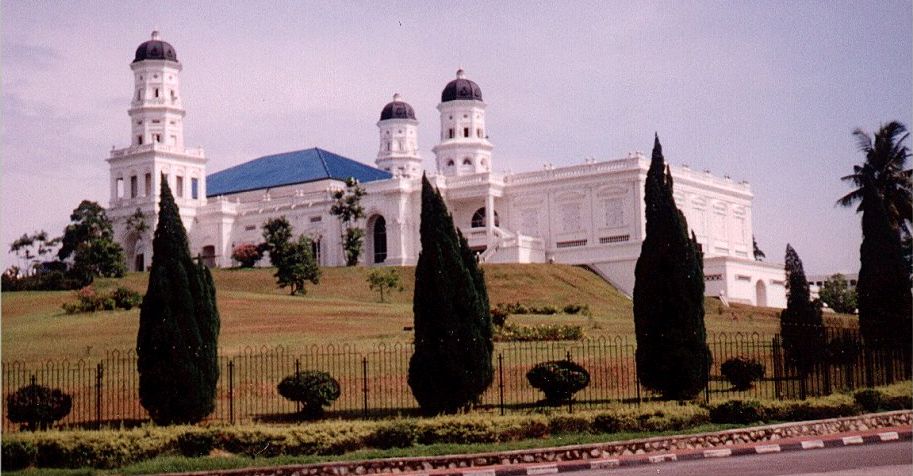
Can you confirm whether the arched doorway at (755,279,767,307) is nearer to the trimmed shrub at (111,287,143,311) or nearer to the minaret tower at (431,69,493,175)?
the minaret tower at (431,69,493,175)

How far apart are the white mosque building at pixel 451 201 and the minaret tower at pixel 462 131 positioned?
0.09 metres

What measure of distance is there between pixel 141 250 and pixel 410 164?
23.2 m

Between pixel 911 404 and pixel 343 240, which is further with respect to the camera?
pixel 343 240

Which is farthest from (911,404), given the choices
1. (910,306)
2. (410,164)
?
(410,164)

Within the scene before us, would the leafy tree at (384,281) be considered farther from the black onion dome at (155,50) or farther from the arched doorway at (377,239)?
the black onion dome at (155,50)

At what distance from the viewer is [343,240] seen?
261 feet

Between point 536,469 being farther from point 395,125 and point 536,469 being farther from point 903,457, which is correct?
point 395,125

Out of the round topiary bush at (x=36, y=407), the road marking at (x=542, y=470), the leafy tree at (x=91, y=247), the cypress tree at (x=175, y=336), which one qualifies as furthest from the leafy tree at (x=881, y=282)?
the leafy tree at (x=91, y=247)

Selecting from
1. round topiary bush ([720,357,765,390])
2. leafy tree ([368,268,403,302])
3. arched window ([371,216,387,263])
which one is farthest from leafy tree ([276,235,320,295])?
round topiary bush ([720,357,765,390])

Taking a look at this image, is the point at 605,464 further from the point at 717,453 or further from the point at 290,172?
the point at 290,172

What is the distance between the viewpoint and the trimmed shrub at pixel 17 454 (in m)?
20.3

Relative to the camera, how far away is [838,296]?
6425 cm

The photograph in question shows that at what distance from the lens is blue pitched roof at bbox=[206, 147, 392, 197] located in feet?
292

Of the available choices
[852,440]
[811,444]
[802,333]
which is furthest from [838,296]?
[811,444]
